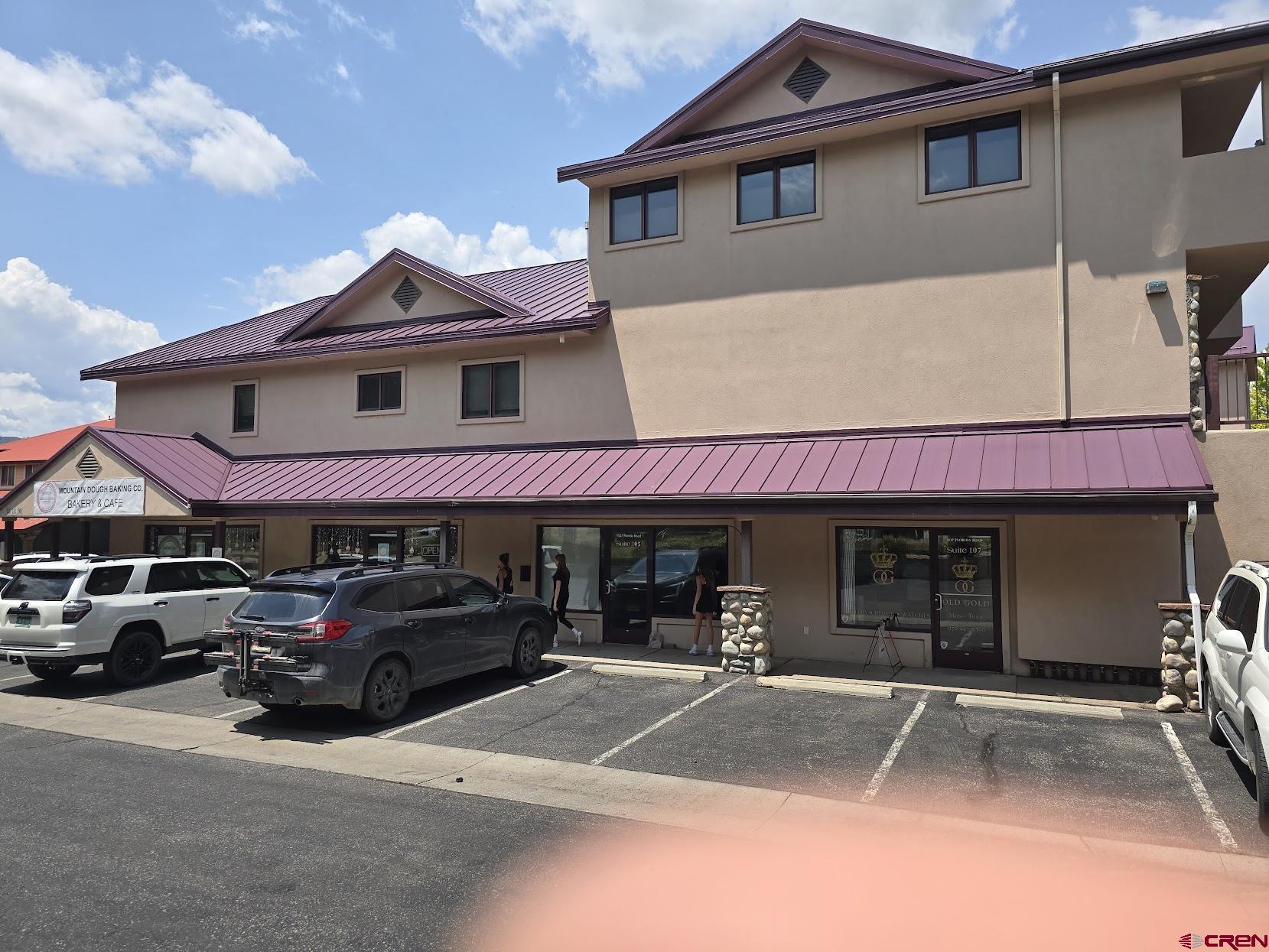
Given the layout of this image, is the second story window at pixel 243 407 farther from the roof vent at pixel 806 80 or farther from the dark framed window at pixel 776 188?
the roof vent at pixel 806 80

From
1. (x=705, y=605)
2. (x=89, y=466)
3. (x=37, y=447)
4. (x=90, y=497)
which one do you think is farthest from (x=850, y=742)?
(x=37, y=447)

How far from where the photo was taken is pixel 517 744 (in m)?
9.54

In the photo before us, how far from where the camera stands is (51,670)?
13.4 metres

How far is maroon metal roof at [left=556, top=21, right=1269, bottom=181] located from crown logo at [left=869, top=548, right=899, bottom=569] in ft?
24.1

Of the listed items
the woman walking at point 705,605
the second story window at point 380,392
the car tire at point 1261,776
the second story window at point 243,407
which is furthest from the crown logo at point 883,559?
the second story window at point 243,407

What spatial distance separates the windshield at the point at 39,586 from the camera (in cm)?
1240

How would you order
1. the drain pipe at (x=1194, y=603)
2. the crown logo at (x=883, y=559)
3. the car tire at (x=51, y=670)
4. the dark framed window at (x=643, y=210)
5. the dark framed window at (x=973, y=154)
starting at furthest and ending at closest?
the dark framed window at (x=643, y=210) → the crown logo at (x=883, y=559) → the dark framed window at (x=973, y=154) → the car tire at (x=51, y=670) → the drain pipe at (x=1194, y=603)

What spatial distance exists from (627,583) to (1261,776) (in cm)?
1079

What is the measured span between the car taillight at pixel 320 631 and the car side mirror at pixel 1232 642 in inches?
365

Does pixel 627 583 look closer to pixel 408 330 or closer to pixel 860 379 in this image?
pixel 860 379

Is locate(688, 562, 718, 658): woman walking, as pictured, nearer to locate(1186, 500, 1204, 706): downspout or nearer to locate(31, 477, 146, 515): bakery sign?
locate(1186, 500, 1204, 706): downspout

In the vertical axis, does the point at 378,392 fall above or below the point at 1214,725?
above

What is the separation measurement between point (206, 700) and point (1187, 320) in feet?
51.1

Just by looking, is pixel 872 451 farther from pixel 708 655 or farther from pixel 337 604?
pixel 337 604
